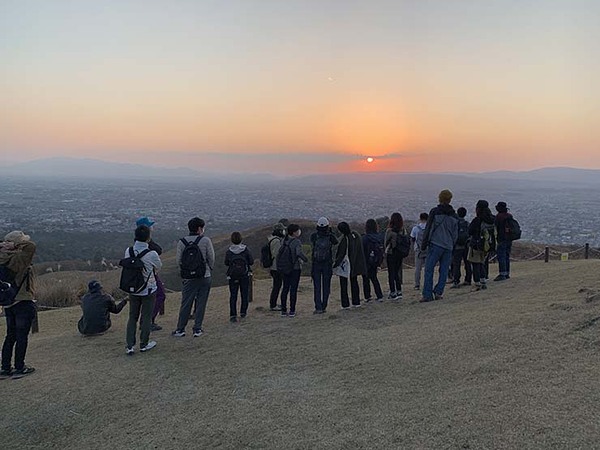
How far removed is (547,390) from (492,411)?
2.09ft

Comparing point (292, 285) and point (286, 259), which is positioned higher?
point (286, 259)

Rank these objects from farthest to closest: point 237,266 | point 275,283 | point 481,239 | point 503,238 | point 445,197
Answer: point 503,238 → point 275,283 → point 481,239 → point 237,266 → point 445,197

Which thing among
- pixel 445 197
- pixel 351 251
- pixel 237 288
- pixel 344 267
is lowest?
pixel 237 288

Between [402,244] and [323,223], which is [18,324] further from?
Result: [402,244]

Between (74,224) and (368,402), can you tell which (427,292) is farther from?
(74,224)

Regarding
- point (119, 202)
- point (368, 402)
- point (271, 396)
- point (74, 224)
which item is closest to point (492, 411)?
point (368, 402)

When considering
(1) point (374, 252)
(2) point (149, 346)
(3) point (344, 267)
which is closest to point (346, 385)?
(2) point (149, 346)

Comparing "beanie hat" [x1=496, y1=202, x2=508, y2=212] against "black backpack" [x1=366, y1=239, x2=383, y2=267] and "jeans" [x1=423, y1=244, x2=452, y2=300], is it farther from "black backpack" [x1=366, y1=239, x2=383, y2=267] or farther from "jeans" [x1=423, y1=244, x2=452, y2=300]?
"black backpack" [x1=366, y1=239, x2=383, y2=267]

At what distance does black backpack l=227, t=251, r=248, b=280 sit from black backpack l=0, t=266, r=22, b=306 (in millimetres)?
3466

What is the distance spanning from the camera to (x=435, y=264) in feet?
29.7

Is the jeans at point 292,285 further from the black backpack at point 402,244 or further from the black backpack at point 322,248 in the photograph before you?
the black backpack at point 402,244

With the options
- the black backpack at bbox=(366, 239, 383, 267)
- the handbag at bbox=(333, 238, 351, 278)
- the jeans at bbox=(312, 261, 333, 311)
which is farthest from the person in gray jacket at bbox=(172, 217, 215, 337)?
the black backpack at bbox=(366, 239, 383, 267)

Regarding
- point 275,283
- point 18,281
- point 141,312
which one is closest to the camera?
point 18,281

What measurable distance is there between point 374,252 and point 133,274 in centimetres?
464
